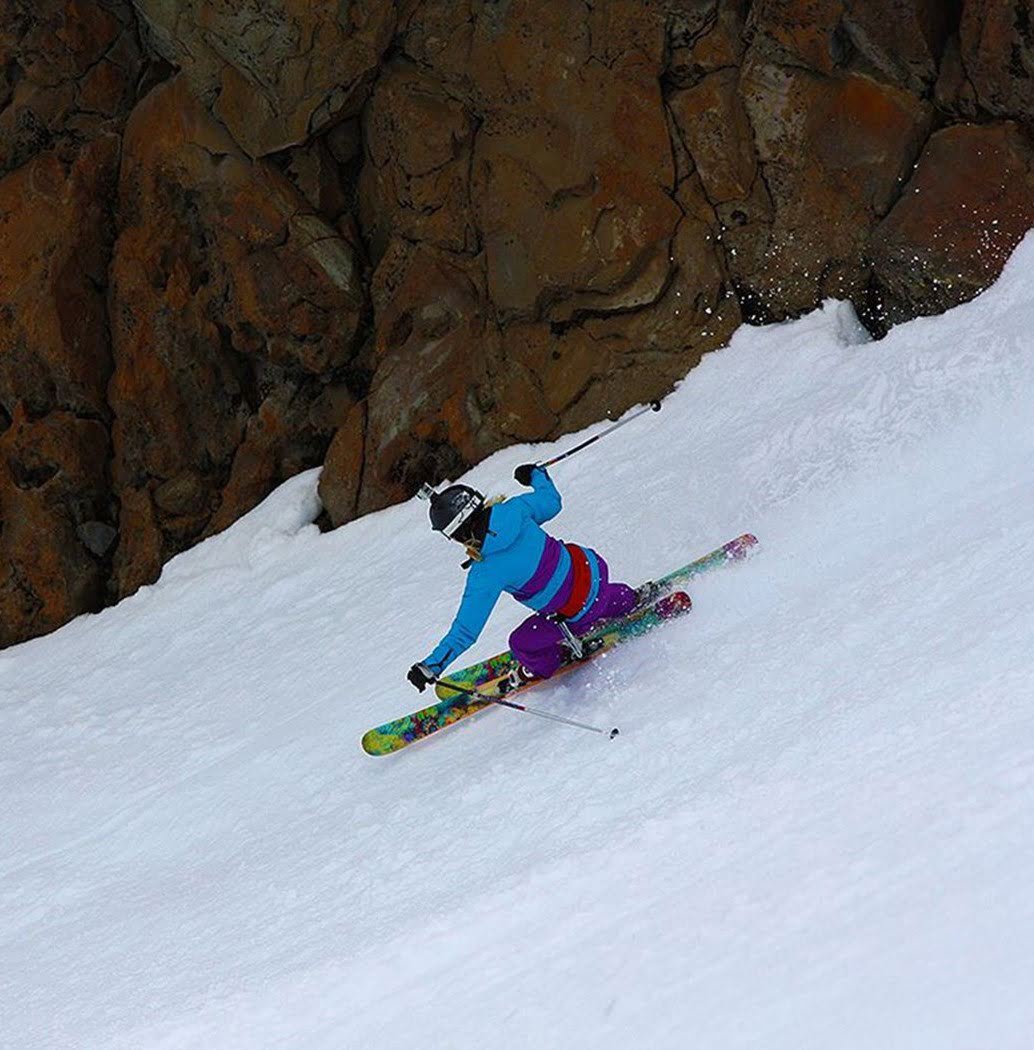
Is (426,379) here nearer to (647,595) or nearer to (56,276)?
(56,276)

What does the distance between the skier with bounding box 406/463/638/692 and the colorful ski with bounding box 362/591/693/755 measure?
0.08 m

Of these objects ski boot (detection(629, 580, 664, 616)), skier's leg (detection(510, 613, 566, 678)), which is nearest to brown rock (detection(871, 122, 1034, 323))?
ski boot (detection(629, 580, 664, 616))

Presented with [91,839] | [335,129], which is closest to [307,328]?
[335,129]

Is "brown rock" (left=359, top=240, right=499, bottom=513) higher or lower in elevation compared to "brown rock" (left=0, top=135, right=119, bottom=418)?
lower

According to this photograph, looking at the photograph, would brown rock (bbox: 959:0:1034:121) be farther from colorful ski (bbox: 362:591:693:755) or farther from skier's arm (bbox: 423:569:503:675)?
skier's arm (bbox: 423:569:503:675)

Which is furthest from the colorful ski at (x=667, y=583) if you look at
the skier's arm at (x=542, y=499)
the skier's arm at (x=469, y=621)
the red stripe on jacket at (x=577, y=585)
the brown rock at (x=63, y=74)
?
the brown rock at (x=63, y=74)

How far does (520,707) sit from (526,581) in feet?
2.29

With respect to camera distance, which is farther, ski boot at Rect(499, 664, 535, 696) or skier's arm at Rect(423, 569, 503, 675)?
ski boot at Rect(499, 664, 535, 696)

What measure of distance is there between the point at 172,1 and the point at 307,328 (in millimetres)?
A: 3576

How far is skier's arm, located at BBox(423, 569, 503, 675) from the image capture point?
664 centimetres

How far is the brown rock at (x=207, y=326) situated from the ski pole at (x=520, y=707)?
6993 millimetres

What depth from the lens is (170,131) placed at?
13391 millimetres

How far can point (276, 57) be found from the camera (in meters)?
12.0

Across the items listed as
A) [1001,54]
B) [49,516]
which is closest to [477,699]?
[1001,54]
